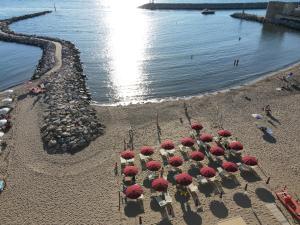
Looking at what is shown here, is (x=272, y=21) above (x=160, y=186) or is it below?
below

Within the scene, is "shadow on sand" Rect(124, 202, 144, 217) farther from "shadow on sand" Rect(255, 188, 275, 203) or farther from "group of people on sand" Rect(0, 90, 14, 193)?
"group of people on sand" Rect(0, 90, 14, 193)

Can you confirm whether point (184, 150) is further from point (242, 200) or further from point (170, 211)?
point (170, 211)

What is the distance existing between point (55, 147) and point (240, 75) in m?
33.7

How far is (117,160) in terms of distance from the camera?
26234mm

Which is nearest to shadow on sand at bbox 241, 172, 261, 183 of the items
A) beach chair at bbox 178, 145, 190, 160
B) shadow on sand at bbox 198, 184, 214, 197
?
shadow on sand at bbox 198, 184, 214, 197

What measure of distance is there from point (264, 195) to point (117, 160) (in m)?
12.2

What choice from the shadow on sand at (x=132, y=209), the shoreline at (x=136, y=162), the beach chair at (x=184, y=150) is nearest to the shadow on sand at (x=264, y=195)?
the shoreline at (x=136, y=162)

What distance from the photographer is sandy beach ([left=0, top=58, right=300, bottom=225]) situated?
67.6 feet

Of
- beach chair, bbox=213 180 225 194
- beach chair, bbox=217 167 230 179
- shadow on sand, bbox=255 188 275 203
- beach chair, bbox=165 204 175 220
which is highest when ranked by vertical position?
beach chair, bbox=217 167 230 179

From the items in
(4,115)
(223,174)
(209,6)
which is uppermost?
(223,174)

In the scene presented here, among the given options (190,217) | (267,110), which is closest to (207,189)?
(190,217)

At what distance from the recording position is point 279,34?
270 ft

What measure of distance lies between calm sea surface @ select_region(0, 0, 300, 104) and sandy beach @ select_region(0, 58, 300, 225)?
7.94 m

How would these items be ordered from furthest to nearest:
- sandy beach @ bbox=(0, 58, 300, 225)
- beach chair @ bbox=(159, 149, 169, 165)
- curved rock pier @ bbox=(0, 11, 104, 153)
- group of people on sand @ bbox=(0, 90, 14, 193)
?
curved rock pier @ bbox=(0, 11, 104, 153), group of people on sand @ bbox=(0, 90, 14, 193), beach chair @ bbox=(159, 149, 169, 165), sandy beach @ bbox=(0, 58, 300, 225)
